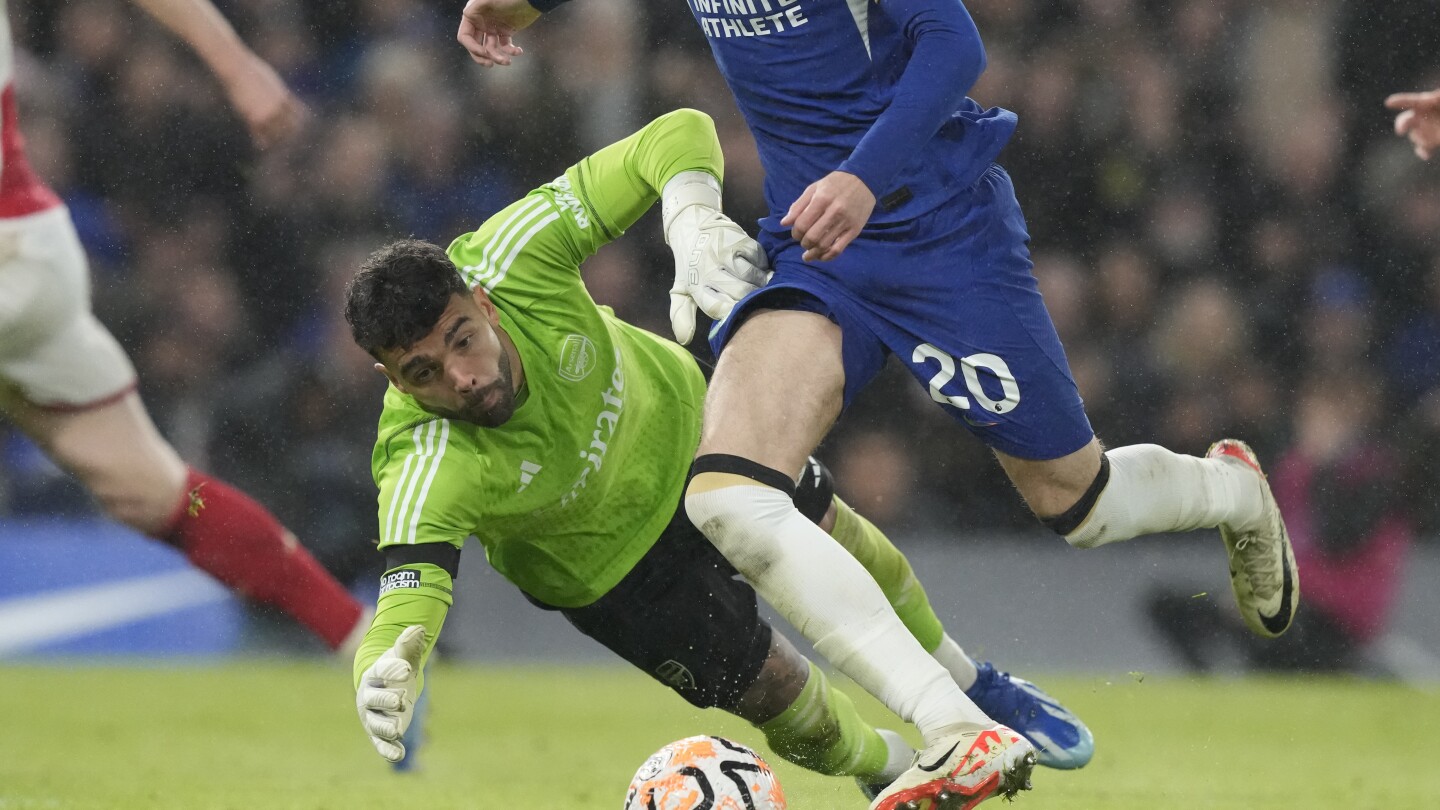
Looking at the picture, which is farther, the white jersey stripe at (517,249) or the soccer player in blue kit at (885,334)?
the white jersey stripe at (517,249)

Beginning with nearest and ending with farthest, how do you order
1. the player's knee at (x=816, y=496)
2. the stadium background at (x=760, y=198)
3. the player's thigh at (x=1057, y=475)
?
the player's thigh at (x=1057, y=475) < the player's knee at (x=816, y=496) < the stadium background at (x=760, y=198)

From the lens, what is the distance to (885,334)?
3.84 metres

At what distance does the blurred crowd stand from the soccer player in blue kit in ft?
14.5

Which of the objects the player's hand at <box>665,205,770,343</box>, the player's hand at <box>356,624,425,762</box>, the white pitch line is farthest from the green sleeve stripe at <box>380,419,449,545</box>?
the white pitch line

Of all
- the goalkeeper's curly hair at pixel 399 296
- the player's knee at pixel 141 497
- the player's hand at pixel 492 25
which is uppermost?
the player's hand at pixel 492 25

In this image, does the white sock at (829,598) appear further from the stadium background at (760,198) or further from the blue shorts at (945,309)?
the stadium background at (760,198)

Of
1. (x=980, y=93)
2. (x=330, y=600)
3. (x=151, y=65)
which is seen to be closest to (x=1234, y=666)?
(x=980, y=93)

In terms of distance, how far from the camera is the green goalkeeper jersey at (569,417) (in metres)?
4.22

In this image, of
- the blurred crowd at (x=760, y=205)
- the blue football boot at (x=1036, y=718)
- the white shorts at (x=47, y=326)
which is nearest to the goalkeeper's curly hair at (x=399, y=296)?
the blue football boot at (x=1036, y=718)

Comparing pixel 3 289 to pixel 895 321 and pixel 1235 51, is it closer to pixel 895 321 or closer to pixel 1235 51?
pixel 895 321

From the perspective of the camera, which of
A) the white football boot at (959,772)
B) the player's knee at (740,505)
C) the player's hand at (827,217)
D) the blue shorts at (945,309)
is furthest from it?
the blue shorts at (945,309)

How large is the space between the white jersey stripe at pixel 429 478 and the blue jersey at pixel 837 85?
885mm

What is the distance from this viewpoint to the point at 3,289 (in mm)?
6570

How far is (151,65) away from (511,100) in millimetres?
1756
